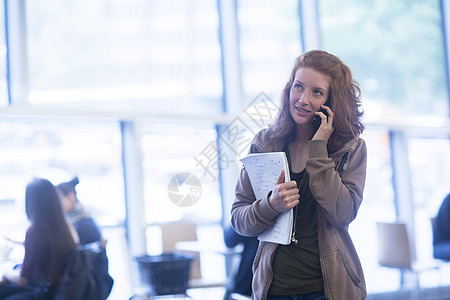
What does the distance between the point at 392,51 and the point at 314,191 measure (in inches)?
198

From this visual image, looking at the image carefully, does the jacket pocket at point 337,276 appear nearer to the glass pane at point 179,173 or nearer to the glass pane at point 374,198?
the glass pane at point 179,173

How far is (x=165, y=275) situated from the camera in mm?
3004

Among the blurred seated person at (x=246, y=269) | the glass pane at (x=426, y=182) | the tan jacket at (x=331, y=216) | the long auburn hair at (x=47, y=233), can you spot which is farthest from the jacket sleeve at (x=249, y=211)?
the glass pane at (x=426, y=182)

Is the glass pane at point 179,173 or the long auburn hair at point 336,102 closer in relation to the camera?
the long auburn hair at point 336,102

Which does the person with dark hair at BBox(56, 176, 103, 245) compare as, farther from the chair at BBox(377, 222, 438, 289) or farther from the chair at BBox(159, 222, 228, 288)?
the chair at BBox(377, 222, 438, 289)

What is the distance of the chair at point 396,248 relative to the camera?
177 inches

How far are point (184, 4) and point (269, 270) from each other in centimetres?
390

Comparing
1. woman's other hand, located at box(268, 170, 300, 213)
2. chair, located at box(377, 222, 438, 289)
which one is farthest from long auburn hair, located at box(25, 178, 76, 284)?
chair, located at box(377, 222, 438, 289)

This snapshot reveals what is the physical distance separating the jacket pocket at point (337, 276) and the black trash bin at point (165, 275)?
5.20 ft

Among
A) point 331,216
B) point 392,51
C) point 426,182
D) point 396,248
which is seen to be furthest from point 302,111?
point 426,182

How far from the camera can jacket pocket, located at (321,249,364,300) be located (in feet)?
5.07

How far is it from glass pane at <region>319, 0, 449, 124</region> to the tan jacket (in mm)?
4248

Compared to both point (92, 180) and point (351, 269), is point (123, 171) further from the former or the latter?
point (351, 269)

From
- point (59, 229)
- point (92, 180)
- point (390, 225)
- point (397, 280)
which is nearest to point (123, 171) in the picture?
point (92, 180)
